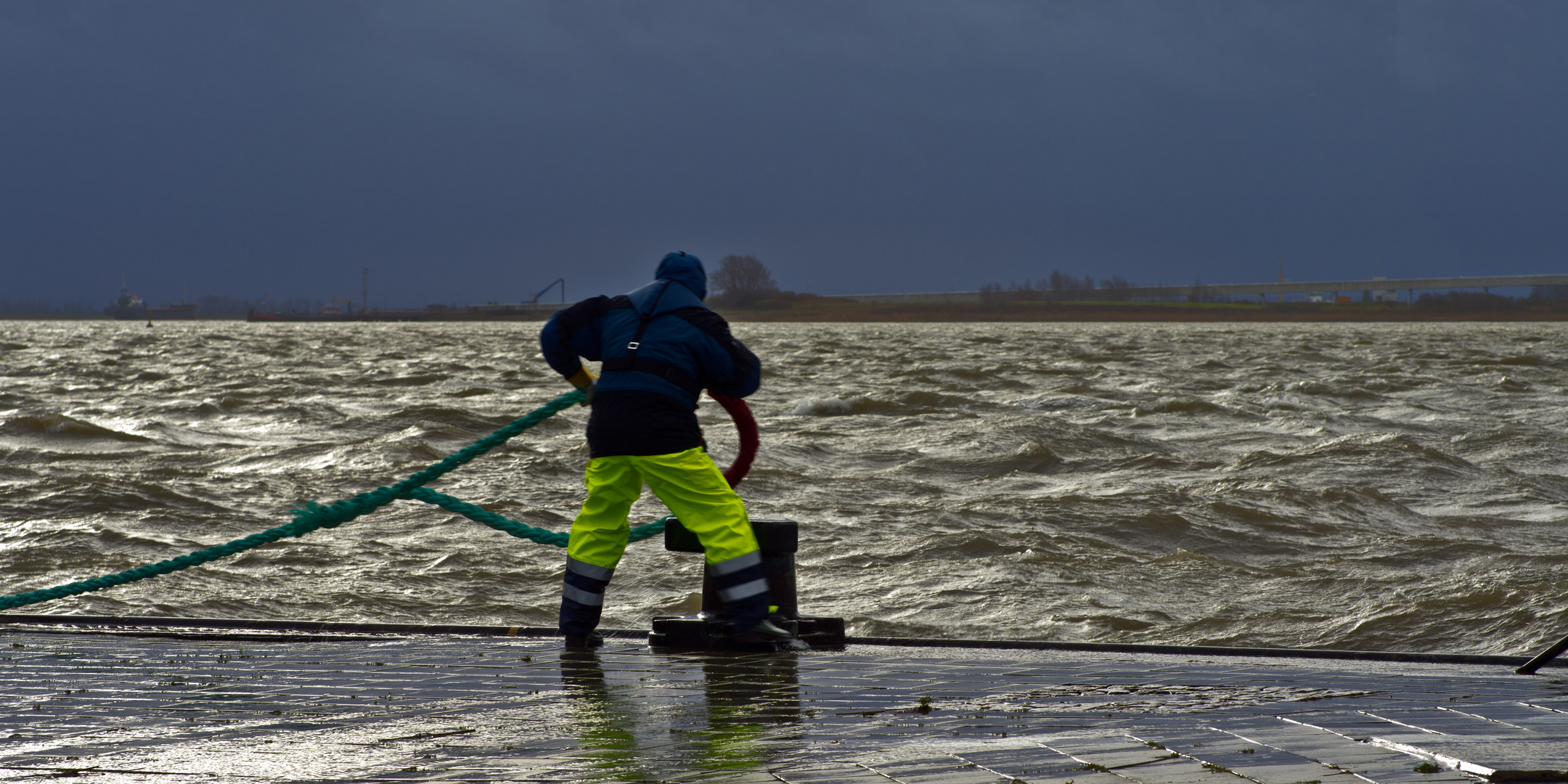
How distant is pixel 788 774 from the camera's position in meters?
3.38

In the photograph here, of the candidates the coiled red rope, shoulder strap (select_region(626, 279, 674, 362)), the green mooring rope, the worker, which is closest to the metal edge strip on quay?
the green mooring rope

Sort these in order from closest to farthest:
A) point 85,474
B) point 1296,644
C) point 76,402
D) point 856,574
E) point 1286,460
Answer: point 1296,644, point 856,574, point 85,474, point 1286,460, point 76,402

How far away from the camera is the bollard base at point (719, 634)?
543cm

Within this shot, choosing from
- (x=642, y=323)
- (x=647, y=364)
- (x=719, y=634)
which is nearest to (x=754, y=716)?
(x=719, y=634)

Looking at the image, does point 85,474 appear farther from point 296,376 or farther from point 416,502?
point 296,376

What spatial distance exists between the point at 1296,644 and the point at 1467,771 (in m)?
4.83

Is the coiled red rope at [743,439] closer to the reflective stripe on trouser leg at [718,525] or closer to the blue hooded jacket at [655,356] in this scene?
the blue hooded jacket at [655,356]

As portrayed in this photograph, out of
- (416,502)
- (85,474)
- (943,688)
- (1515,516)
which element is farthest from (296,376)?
(943,688)

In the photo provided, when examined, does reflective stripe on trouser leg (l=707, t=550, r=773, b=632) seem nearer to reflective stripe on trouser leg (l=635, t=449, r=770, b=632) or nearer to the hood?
reflective stripe on trouser leg (l=635, t=449, r=770, b=632)

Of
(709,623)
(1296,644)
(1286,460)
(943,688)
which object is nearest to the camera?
(943,688)

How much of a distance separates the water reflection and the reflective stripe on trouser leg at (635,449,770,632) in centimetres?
23

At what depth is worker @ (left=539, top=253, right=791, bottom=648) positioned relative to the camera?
17.5ft

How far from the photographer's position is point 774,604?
224 inches

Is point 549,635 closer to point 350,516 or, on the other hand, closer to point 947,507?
point 350,516
